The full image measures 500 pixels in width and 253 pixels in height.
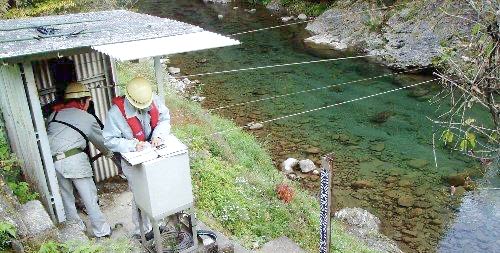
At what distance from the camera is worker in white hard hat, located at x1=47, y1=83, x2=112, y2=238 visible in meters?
Result: 6.08

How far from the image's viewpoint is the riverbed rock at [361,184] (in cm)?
1198

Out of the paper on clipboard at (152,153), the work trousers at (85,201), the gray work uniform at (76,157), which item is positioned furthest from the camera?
the work trousers at (85,201)

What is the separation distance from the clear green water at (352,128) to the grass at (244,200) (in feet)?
5.73

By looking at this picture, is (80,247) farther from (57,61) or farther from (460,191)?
(460,191)

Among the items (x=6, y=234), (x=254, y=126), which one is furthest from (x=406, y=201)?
(x=6, y=234)

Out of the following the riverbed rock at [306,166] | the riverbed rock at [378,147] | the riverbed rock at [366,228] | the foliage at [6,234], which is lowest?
the riverbed rock at [366,228]

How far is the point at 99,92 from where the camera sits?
7531 mm

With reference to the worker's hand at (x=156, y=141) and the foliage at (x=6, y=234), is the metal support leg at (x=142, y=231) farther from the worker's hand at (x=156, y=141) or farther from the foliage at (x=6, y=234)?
the foliage at (x=6, y=234)

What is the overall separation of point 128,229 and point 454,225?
7601 millimetres

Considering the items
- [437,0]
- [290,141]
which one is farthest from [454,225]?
[437,0]

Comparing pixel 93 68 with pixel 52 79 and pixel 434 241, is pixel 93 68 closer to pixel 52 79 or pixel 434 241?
pixel 52 79

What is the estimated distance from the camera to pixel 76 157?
613 cm

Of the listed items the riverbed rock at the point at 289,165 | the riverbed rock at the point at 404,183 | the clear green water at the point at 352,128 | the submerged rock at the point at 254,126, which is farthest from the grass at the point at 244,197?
the riverbed rock at the point at 404,183

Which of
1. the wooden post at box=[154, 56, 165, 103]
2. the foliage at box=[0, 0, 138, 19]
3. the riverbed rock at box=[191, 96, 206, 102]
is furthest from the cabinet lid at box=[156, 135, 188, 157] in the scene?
the foliage at box=[0, 0, 138, 19]
